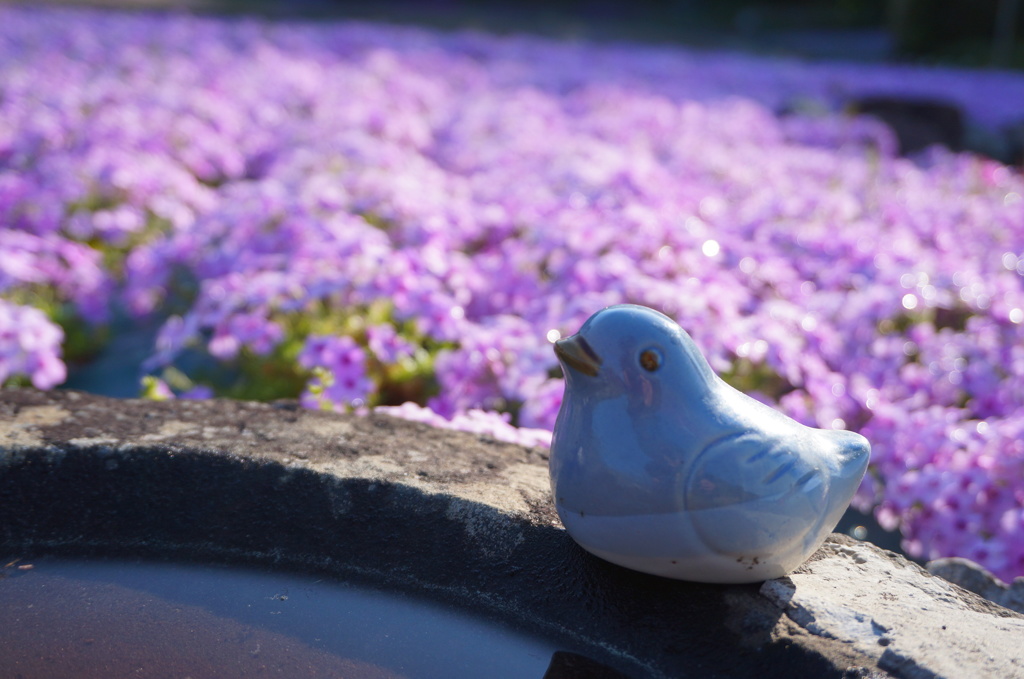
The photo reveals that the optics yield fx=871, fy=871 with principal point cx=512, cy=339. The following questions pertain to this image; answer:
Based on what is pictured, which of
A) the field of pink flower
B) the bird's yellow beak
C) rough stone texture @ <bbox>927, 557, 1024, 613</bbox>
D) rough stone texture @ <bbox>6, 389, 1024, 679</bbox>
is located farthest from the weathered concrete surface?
the field of pink flower

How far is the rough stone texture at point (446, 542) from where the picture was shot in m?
1.24

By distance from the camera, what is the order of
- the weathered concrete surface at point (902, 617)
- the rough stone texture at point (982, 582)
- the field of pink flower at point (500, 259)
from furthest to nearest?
the field of pink flower at point (500, 259), the rough stone texture at point (982, 582), the weathered concrete surface at point (902, 617)

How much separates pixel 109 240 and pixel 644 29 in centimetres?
1556

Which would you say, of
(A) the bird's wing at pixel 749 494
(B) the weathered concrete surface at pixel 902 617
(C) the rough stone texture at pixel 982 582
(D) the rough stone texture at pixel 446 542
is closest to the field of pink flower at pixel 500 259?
(C) the rough stone texture at pixel 982 582

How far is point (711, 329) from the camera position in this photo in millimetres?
2600

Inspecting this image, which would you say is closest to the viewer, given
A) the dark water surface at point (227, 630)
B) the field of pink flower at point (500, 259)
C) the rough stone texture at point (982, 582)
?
the dark water surface at point (227, 630)

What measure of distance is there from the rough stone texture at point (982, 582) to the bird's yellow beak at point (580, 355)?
0.89 m

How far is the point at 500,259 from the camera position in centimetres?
318

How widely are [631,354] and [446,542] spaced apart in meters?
0.46

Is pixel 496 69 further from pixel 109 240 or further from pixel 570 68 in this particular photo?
pixel 109 240

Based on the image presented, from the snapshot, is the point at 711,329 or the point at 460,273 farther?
the point at 460,273

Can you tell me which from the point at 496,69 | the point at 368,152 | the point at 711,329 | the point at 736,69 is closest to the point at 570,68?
the point at 496,69

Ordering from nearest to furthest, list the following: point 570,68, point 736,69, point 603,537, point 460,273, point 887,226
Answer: point 603,537, point 460,273, point 887,226, point 570,68, point 736,69

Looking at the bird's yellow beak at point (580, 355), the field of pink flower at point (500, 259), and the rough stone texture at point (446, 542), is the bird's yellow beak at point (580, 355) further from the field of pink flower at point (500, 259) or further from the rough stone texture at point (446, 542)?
the field of pink flower at point (500, 259)
